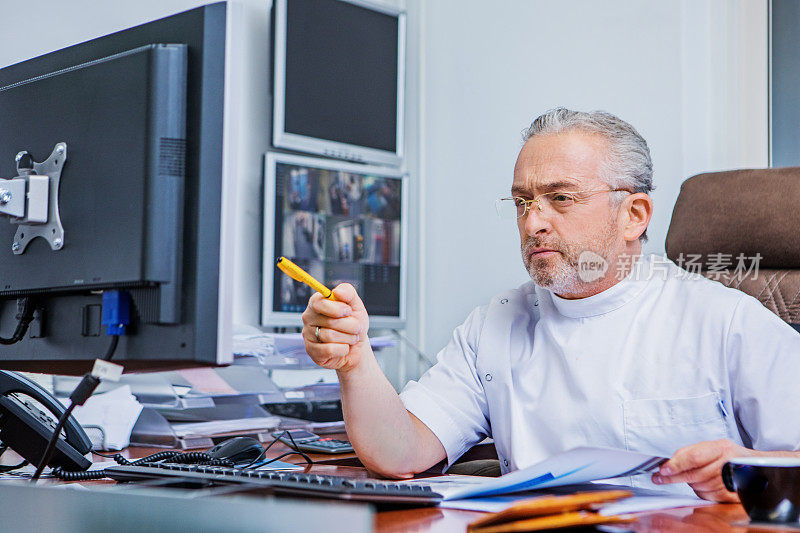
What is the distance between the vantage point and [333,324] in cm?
99

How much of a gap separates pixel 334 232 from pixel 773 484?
1788 mm

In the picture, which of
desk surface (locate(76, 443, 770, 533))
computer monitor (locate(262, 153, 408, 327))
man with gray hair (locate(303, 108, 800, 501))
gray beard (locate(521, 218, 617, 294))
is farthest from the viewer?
computer monitor (locate(262, 153, 408, 327))

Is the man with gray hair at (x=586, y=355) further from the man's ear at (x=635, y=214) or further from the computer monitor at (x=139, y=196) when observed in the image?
the computer monitor at (x=139, y=196)

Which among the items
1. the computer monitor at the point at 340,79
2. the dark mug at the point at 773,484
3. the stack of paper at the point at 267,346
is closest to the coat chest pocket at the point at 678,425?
the dark mug at the point at 773,484

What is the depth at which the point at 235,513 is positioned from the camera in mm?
508

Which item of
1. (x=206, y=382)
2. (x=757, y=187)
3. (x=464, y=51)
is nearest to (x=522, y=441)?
(x=757, y=187)

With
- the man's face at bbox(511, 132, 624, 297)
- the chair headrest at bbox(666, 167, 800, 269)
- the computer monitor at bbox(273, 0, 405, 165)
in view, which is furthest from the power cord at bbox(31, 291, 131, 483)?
the computer monitor at bbox(273, 0, 405, 165)

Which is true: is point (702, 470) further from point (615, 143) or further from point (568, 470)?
point (615, 143)

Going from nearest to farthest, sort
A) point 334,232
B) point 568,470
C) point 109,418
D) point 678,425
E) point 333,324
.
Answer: point 568,470 < point 333,324 < point 678,425 < point 109,418 < point 334,232

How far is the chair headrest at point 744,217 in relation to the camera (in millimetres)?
1375

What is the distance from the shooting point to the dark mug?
0.67 metres

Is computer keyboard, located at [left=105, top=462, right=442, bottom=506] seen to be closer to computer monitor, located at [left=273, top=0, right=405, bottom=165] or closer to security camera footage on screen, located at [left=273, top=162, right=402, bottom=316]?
security camera footage on screen, located at [left=273, top=162, right=402, bottom=316]

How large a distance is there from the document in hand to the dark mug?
0.11 meters

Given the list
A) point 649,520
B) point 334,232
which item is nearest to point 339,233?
point 334,232
